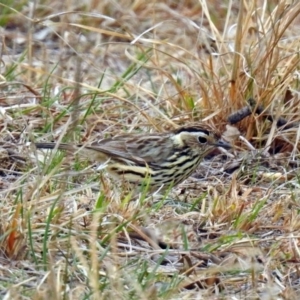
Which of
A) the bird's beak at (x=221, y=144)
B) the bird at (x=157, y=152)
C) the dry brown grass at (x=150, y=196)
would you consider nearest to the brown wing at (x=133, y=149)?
the bird at (x=157, y=152)

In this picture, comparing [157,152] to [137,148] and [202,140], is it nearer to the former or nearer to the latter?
[137,148]

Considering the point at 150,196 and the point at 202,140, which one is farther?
the point at 202,140

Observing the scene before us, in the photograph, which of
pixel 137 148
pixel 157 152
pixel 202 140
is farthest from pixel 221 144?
pixel 137 148

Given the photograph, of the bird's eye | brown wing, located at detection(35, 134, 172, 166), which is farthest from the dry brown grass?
the bird's eye

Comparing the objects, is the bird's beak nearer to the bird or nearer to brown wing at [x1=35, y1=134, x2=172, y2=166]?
the bird

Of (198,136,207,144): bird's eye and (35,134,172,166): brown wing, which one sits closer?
(35,134,172,166): brown wing

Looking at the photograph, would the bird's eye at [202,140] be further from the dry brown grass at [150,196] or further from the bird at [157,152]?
the dry brown grass at [150,196]

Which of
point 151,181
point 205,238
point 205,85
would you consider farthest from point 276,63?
point 205,238
